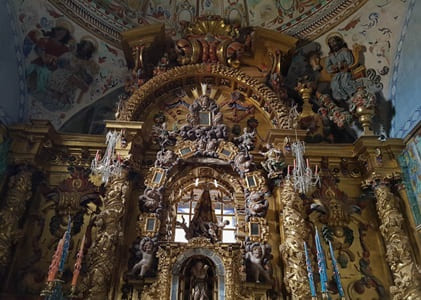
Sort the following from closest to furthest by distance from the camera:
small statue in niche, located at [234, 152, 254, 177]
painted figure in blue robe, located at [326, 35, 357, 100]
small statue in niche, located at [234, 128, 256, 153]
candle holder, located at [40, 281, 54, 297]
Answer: candle holder, located at [40, 281, 54, 297]
small statue in niche, located at [234, 152, 254, 177]
small statue in niche, located at [234, 128, 256, 153]
painted figure in blue robe, located at [326, 35, 357, 100]

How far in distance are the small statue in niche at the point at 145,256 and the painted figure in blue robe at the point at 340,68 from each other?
16.7 ft

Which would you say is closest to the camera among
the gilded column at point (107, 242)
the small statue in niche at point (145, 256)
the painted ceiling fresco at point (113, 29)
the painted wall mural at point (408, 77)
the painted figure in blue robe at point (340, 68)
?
the gilded column at point (107, 242)

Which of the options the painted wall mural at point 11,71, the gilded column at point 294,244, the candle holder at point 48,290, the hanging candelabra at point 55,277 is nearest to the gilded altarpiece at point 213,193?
the gilded column at point 294,244

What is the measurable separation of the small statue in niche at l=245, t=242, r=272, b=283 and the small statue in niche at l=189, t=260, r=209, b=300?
2.37 ft

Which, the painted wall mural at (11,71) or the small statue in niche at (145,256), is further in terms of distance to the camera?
the painted wall mural at (11,71)

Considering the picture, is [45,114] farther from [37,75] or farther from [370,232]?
[370,232]

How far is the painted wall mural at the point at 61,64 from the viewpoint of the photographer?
8.16 m

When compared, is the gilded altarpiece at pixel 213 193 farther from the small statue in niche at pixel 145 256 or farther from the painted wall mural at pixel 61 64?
the painted wall mural at pixel 61 64

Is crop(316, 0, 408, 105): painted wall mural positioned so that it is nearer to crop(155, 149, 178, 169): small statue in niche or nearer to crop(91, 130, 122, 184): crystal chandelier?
crop(155, 149, 178, 169): small statue in niche

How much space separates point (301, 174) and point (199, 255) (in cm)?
219

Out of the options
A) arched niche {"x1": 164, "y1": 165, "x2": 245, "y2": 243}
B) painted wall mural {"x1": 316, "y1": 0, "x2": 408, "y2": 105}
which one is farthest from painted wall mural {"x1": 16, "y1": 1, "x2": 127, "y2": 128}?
painted wall mural {"x1": 316, "y1": 0, "x2": 408, "y2": 105}

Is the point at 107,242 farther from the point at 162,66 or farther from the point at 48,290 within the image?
the point at 162,66

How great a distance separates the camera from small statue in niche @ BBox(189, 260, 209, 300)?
225 inches

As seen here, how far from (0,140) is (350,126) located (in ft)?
23.1
